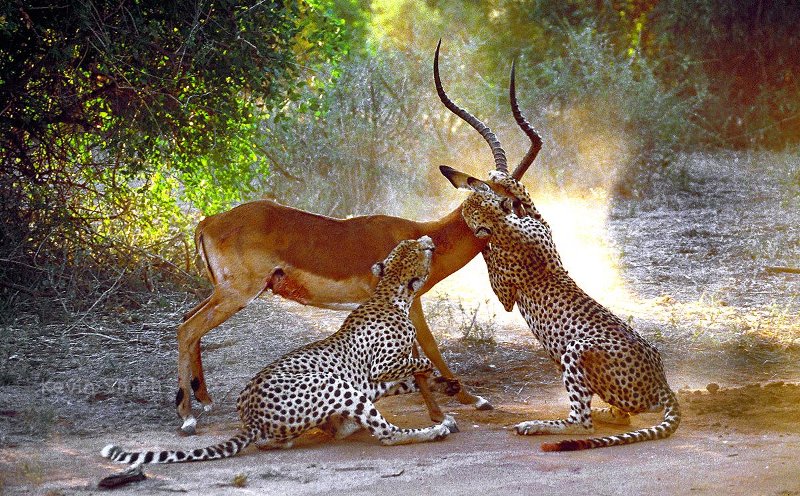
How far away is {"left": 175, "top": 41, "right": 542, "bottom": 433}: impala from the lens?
250 inches

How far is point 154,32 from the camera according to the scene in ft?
24.9

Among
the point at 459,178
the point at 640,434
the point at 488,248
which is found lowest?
the point at 640,434

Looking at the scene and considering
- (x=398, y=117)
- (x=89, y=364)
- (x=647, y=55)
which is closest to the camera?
(x=89, y=364)

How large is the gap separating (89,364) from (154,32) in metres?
2.41

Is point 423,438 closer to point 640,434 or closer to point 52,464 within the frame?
point 640,434

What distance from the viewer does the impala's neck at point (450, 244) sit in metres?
6.75

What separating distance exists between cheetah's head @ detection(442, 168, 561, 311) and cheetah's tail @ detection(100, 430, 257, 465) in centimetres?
204

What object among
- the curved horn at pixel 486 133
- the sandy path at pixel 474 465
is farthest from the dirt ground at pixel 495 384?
the curved horn at pixel 486 133

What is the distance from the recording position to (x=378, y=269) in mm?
6375

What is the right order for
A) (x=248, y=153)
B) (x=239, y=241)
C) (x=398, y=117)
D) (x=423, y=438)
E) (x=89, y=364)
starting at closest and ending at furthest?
(x=423, y=438) < (x=239, y=241) < (x=89, y=364) < (x=248, y=153) < (x=398, y=117)

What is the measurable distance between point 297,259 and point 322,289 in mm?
242

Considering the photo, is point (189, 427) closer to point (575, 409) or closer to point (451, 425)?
point (451, 425)

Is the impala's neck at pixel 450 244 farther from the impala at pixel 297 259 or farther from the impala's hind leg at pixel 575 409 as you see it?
the impala's hind leg at pixel 575 409

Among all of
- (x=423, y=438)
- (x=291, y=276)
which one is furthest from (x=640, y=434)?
(x=291, y=276)
